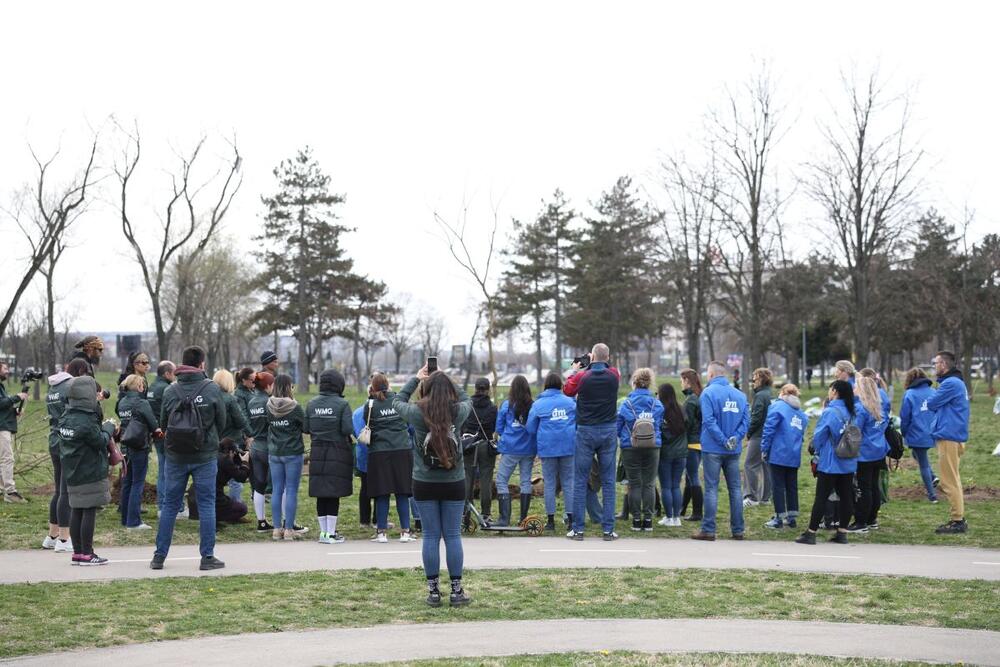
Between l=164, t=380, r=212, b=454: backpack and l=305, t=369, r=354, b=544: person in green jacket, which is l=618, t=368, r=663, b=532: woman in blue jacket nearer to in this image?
l=305, t=369, r=354, b=544: person in green jacket

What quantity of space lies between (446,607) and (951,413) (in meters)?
7.05

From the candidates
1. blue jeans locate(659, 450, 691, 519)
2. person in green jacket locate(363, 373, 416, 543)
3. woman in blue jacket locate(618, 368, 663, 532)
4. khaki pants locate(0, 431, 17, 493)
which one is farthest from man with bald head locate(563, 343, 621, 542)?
khaki pants locate(0, 431, 17, 493)

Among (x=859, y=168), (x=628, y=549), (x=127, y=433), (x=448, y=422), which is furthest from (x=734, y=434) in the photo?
(x=859, y=168)

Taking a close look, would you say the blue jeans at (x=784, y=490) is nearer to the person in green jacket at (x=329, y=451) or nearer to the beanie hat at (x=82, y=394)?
the person in green jacket at (x=329, y=451)

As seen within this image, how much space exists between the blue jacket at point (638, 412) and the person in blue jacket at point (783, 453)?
128cm

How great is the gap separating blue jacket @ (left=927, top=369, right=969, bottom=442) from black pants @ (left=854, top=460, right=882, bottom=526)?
2.63ft

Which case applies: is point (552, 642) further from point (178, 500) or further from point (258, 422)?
point (258, 422)

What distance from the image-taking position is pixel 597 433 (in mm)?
11609

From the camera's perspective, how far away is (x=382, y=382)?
36.9 feet

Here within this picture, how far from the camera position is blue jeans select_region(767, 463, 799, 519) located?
12320 millimetres

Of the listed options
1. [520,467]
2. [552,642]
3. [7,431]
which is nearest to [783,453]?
[520,467]

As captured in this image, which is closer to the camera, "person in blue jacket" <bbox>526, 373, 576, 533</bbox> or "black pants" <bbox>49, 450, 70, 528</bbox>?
"black pants" <bbox>49, 450, 70, 528</bbox>

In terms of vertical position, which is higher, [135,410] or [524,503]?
[135,410]

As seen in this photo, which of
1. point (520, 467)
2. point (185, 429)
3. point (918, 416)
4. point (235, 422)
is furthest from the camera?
point (918, 416)
